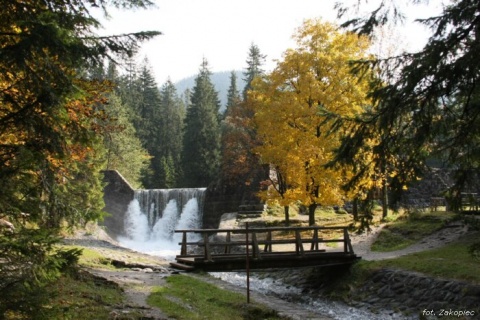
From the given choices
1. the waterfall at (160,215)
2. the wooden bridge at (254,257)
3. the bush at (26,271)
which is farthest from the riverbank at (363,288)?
the waterfall at (160,215)

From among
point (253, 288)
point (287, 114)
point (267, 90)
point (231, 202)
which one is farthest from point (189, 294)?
point (231, 202)

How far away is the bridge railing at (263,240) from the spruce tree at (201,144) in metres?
22.3

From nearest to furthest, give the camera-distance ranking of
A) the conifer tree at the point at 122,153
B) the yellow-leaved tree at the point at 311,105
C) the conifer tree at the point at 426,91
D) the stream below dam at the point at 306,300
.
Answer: the conifer tree at the point at 426,91 → the stream below dam at the point at 306,300 → the yellow-leaved tree at the point at 311,105 → the conifer tree at the point at 122,153

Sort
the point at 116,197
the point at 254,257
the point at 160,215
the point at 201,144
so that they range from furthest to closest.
A: the point at 201,144 < the point at 116,197 < the point at 160,215 < the point at 254,257

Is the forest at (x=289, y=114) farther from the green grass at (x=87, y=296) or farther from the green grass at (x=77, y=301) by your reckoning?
the green grass at (x=87, y=296)

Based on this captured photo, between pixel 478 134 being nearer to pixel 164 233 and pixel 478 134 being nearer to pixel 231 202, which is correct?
pixel 231 202

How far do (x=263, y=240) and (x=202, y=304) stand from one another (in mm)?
5854

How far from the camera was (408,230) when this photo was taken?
1883 centimetres

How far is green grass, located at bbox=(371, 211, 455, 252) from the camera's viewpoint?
17.7m

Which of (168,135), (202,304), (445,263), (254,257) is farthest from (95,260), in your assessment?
(168,135)

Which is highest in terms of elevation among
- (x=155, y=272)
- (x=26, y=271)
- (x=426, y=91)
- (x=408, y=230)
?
(x=426, y=91)

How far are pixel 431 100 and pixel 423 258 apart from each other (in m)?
7.75

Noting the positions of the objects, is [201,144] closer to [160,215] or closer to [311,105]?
[160,215]

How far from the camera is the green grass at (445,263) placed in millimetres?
11141
